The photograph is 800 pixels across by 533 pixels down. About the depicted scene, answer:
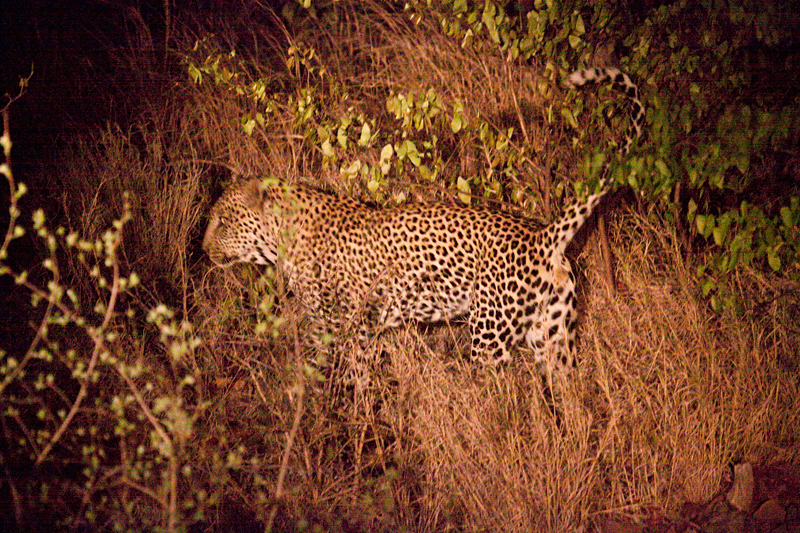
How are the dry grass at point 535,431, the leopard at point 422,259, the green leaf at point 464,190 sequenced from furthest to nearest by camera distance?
1. the green leaf at point 464,190
2. the leopard at point 422,259
3. the dry grass at point 535,431

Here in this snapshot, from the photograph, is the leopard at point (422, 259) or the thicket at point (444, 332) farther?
the leopard at point (422, 259)

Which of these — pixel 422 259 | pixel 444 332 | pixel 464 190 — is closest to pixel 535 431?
pixel 422 259

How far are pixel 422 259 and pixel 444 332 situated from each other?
0.79 meters

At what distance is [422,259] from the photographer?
4.70 m

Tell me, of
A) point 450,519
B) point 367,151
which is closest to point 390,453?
point 450,519

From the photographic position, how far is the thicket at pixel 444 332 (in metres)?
3.58

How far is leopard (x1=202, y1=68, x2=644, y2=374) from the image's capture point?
4305 millimetres

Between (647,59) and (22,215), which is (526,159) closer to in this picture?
(647,59)

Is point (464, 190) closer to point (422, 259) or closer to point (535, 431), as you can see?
point (422, 259)

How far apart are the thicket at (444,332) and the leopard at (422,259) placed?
19cm

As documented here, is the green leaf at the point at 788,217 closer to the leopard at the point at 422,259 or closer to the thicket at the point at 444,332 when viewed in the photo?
the thicket at the point at 444,332

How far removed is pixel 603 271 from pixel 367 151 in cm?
205

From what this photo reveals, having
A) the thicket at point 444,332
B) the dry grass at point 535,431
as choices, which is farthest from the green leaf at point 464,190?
the dry grass at point 535,431

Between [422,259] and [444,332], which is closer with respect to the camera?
[422,259]
